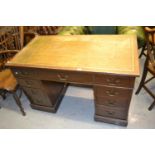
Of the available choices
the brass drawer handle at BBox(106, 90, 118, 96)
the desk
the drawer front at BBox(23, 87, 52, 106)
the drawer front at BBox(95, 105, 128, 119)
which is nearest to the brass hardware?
the desk

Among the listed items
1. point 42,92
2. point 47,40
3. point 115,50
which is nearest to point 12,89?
point 42,92

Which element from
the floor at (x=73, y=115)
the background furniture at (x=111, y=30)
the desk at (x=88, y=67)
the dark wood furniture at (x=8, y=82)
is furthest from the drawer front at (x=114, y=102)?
the background furniture at (x=111, y=30)

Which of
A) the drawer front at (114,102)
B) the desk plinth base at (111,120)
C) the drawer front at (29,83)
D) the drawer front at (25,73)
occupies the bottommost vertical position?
the desk plinth base at (111,120)

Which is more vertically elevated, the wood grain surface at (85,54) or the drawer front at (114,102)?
the wood grain surface at (85,54)

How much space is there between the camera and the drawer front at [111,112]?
63.8 inches

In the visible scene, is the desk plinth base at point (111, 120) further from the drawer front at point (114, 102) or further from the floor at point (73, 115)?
the drawer front at point (114, 102)

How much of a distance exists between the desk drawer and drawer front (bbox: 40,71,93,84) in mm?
273

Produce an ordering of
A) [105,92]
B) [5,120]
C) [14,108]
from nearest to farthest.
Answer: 1. [105,92]
2. [5,120]
3. [14,108]

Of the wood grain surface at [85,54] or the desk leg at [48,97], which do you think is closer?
the wood grain surface at [85,54]

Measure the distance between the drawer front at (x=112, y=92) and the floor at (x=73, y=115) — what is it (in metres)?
0.50

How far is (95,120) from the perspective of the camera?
6.08 ft
